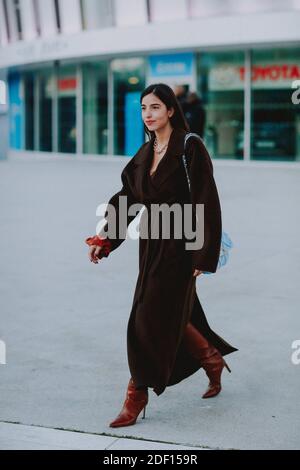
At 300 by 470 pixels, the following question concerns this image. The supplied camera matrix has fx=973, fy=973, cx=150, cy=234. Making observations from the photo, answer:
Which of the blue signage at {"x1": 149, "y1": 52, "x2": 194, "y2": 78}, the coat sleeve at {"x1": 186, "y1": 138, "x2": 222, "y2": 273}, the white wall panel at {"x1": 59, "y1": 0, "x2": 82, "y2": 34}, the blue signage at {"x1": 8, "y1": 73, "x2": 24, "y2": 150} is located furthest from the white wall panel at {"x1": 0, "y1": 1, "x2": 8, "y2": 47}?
the coat sleeve at {"x1": 186, "y1": 138, "x2": 222, "y2": 273}

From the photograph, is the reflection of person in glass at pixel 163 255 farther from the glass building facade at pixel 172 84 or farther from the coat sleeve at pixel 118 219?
the glass building facade at pixel 172 84

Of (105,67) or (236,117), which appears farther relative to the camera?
(105,67)

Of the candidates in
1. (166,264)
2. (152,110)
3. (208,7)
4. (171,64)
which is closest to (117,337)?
(166,264)

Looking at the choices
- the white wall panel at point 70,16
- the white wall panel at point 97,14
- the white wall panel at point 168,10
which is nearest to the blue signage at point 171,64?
the white wall panel at point 168,10

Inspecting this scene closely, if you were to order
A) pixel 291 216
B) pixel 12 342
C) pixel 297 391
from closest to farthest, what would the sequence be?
pixel 297 391
pixel 12 342
pixel 291 216

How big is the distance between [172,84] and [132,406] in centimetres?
2304

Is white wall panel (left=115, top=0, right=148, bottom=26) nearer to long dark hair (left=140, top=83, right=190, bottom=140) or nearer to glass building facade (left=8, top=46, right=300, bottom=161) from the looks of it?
glass building facade (left=8, top=46, right=300, bottom=161)

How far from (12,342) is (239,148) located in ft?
69.3

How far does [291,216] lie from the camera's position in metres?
13.7

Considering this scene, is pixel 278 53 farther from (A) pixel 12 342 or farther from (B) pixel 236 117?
(A) pixel 12 342

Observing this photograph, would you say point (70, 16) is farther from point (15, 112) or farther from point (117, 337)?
point (117, 337)

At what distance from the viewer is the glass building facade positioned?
2595 centimetres

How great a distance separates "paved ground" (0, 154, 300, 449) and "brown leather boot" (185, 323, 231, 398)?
3.0 inches
